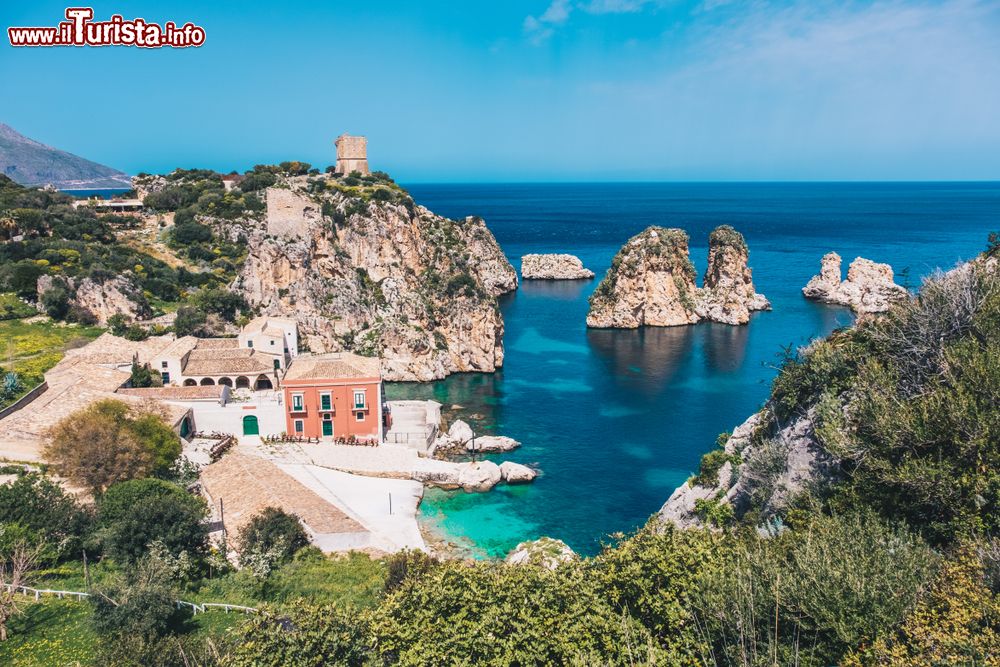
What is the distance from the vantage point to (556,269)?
86.8 metres

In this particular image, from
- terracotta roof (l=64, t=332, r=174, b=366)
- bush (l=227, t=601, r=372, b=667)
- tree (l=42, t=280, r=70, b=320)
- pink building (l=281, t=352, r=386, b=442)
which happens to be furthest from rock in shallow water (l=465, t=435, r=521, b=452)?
tree (l=42, t=280, r=70, b=320)

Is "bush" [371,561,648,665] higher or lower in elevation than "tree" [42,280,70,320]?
lower

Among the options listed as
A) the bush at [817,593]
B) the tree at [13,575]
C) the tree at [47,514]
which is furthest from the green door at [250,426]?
the bush at [817,593]

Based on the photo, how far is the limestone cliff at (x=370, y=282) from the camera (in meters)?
45.9

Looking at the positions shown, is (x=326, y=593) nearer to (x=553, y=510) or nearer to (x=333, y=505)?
(x=333, y=505)

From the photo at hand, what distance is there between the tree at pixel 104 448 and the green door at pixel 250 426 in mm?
5960

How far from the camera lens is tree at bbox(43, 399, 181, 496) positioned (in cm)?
2141

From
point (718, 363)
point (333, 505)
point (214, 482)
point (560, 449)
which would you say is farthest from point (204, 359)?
point (718, 363)

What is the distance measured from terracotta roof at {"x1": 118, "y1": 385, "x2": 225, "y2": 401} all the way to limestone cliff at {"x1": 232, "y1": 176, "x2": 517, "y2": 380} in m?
15.2

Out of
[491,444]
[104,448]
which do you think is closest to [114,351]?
[104,448]

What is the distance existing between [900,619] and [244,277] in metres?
45.4

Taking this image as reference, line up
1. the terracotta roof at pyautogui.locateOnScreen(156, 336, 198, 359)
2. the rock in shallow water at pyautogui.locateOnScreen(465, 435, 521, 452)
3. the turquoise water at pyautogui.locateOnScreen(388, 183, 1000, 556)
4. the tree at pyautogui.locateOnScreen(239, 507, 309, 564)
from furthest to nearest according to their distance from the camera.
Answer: the rock in shallow water at pyautogui.locateOnScreen(465, 435, 521, 452), the terracotta roof at pyautogui.locateOnScreen(156, 336, 198, 359), the turquoise water at pyautogui.locateOnScreen(388, 183, 1000, 556), the tree at pyautogui.locateOnScreen(239, 507, 309, 564)

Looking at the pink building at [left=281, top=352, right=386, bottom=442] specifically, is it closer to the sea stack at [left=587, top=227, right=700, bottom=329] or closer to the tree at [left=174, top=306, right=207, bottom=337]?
the tree at [left=174, top=306, right=207, bottom=337]

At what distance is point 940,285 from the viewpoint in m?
14.7
